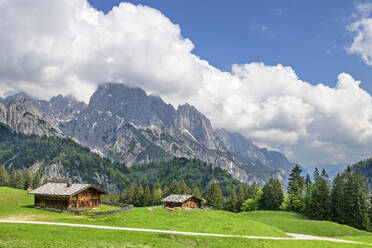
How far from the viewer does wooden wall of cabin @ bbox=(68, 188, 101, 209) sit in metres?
67.6

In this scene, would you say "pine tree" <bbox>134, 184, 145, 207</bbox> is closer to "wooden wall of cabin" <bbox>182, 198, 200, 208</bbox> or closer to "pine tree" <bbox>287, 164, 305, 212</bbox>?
"wooden wall of cabin" <bbox>182, 198, 200, 208</bbox>

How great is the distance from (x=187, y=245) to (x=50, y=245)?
59.9 ft

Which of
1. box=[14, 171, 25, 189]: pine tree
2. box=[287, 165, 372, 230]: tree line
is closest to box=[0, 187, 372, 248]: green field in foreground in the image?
box=[287, 165, 372, 230]: tree line

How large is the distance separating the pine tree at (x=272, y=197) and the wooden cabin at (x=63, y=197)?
79003mm

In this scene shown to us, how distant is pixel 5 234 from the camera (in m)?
32.8

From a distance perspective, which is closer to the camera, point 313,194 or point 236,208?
point 313,194

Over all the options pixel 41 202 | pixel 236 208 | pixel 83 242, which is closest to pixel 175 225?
pixel 83 242

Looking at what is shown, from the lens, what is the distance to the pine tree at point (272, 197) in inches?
4710

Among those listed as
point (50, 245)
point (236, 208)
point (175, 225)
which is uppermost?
point (50, 245)

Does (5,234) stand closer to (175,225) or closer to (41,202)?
(175,225)

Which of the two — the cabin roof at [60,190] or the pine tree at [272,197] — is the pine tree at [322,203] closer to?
the pine tree at [272,197]

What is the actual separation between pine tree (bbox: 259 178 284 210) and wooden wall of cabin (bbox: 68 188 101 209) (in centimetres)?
7668

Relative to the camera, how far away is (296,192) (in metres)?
113

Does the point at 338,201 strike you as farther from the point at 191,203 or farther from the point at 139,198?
the point at 139,198
